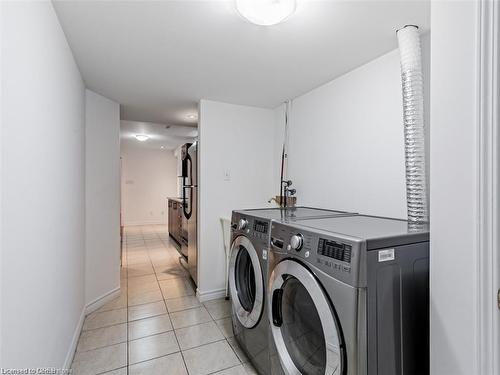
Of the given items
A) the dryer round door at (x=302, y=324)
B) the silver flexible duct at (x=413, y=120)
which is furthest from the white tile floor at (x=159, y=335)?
the silver flexible duct at (x=413, y=120)

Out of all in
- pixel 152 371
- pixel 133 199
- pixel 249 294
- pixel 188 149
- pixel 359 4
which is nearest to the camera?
pixel 359 4

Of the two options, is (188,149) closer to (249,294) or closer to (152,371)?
(249,294)

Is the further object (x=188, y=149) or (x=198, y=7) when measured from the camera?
(x=188, y=149)

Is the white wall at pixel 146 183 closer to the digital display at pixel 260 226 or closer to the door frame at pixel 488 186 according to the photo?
the digital display at pixel 260 226

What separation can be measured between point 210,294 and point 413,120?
97.7 inches

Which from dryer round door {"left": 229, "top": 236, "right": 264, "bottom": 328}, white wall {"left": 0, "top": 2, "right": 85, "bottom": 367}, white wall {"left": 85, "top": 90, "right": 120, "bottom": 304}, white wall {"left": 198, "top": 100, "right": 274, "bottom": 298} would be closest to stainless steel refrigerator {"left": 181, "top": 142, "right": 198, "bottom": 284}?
white wall {"left": 198, "top": 100, "right": 274, "bottom": 298}

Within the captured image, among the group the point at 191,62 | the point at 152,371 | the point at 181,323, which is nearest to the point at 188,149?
the point at 191,62

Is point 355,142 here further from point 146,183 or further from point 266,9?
point 146,183

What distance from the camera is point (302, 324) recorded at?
1349mm

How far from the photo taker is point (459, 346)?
862 millimetres

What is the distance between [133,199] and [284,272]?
288 inches

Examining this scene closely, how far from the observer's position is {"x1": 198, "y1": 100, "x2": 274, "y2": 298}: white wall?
280 cm

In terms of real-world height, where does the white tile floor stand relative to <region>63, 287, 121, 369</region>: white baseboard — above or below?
below

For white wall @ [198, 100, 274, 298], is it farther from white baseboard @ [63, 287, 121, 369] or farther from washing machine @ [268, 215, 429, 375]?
washing machine @ [268, 215, 429, 375]
